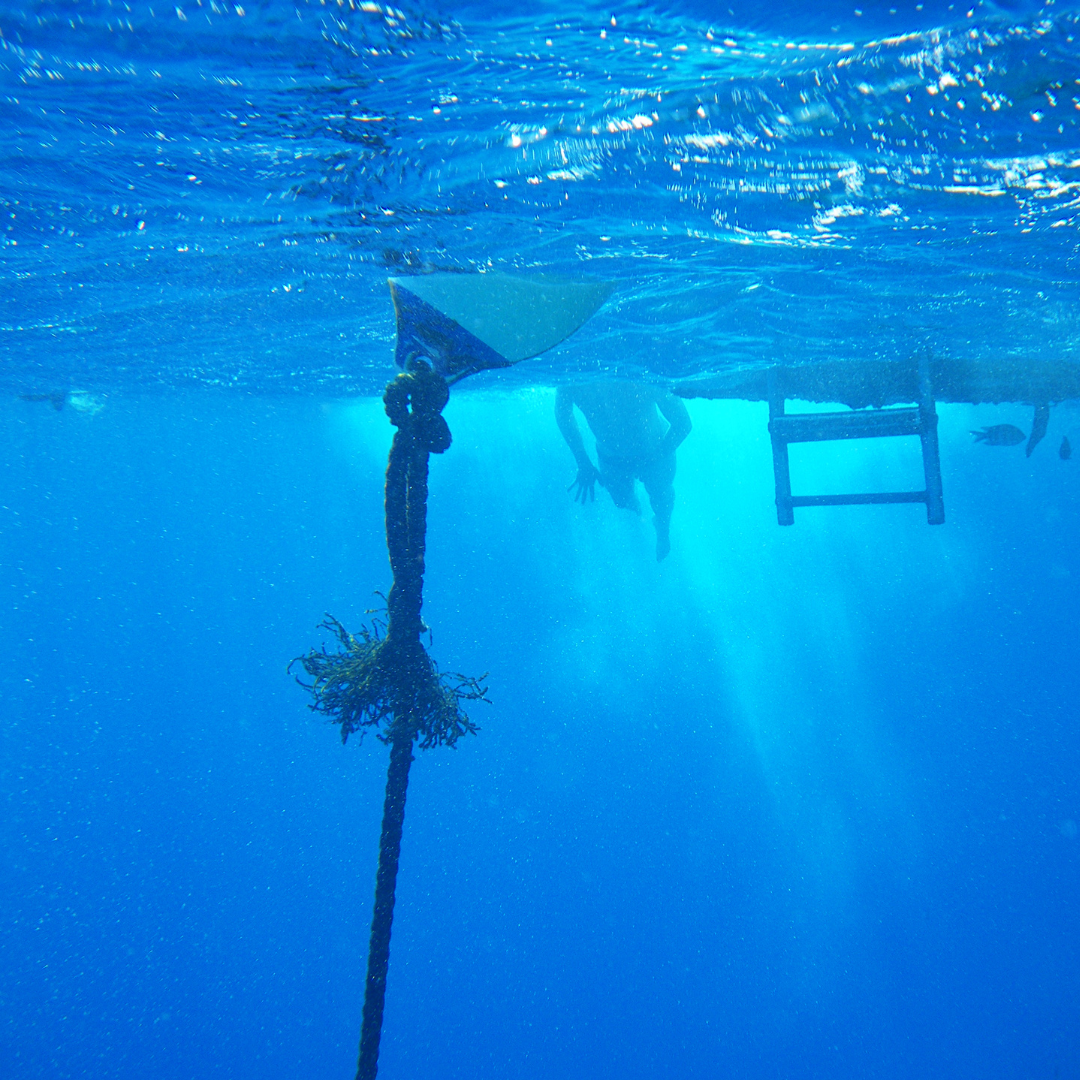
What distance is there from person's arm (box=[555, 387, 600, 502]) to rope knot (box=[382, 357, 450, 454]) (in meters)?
11.0

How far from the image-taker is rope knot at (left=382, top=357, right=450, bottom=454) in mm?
1998

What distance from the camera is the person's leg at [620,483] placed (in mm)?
16562

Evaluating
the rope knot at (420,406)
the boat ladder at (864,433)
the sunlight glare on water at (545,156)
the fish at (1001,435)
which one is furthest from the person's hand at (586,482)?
the rope knot at (420,406)

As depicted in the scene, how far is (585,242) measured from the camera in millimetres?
7668

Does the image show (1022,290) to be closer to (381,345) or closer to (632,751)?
(381,345)

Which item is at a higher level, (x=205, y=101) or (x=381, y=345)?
(x=381, y=345)

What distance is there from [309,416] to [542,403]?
11.2 meters

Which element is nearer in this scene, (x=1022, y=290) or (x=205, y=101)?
(x=205, y=101)

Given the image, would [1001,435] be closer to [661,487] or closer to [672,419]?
[672,419]

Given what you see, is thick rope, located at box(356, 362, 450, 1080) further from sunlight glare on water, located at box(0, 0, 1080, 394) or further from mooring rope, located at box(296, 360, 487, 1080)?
sunlight glare on water, located at box(0, 0, 1080, 394)

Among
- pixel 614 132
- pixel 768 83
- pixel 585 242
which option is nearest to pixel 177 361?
pixel 585 242

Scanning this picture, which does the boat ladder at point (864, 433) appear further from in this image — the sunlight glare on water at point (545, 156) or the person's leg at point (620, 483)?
the person's leg at point (620, 483)

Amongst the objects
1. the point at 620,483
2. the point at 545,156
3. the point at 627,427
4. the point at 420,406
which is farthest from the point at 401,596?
the point at 627,427

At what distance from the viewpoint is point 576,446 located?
15648 millimetres
